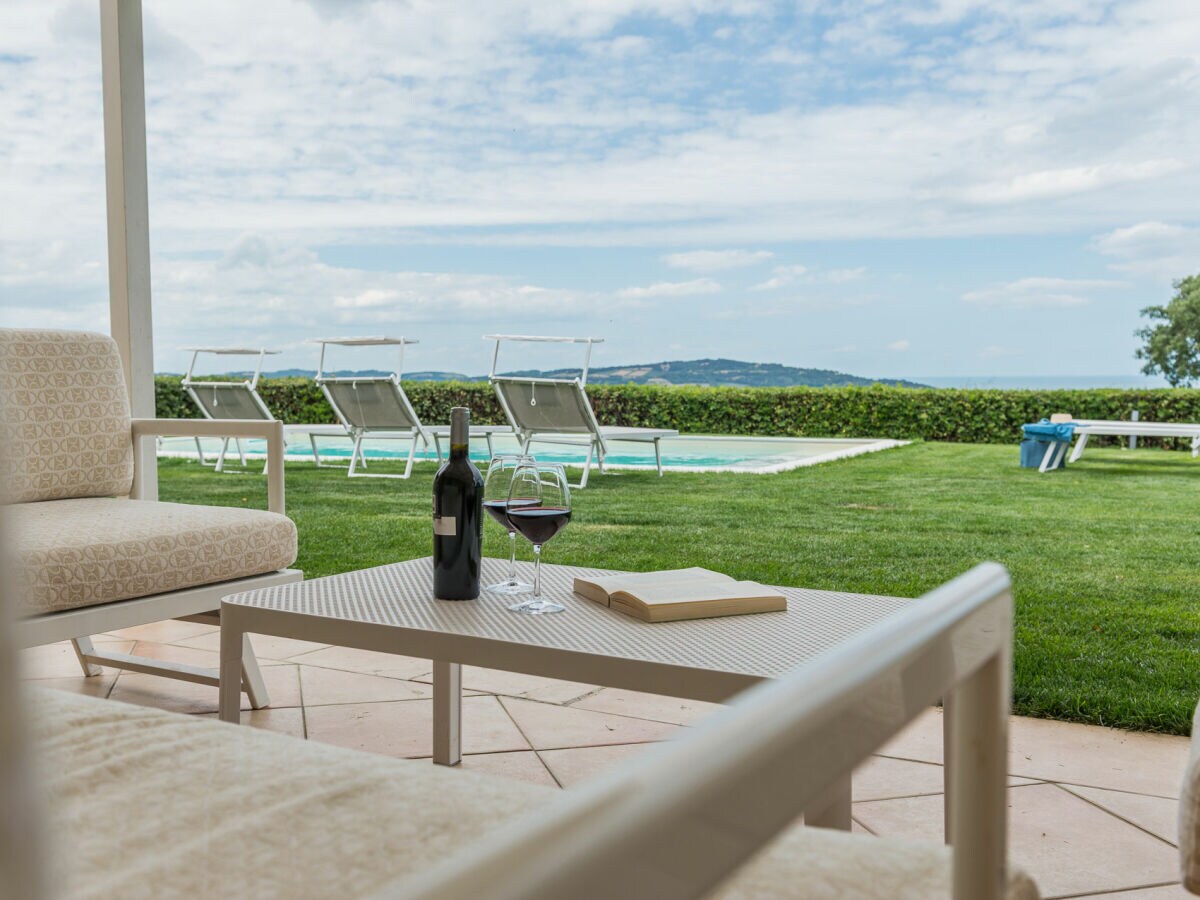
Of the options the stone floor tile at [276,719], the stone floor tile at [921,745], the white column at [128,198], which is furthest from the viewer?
the white column at [128,198]

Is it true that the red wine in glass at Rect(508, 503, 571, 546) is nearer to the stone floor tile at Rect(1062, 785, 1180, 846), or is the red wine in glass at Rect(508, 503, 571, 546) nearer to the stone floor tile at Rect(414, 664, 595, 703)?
the stone floor tile at Rect(414, 664, 595, 703)

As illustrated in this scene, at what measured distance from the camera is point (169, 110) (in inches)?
727

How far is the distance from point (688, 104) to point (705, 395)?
12.9m

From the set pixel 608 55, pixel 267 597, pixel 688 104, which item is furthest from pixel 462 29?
pixel 267 597

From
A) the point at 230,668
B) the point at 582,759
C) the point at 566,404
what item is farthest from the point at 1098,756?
the point at 566,404

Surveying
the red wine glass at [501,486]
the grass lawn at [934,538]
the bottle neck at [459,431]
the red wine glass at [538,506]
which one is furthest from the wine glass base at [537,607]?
the grass lawn at [934,538]

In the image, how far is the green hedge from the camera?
11828mm

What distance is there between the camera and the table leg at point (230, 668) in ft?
5.37

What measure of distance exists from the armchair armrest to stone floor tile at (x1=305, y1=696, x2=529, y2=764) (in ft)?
1.55

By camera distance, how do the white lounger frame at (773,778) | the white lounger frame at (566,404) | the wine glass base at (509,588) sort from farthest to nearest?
the white lounger frame at (566,404), the wine glass base at (509,588), the white lounger frame at (773,778)

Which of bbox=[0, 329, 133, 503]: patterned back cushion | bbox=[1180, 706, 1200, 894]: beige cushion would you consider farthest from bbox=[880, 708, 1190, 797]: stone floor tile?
bbox=[0, 329, 133, 503]: patterned back cushion

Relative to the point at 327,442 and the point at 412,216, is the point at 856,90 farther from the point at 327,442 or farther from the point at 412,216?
the point at 327,442

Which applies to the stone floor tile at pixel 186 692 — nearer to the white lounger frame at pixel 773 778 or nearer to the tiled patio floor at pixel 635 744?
the tiled patio floor at pixel 635 744

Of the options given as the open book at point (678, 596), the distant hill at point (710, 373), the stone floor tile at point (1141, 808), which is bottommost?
the stone floor tile at point (1141, 808)
